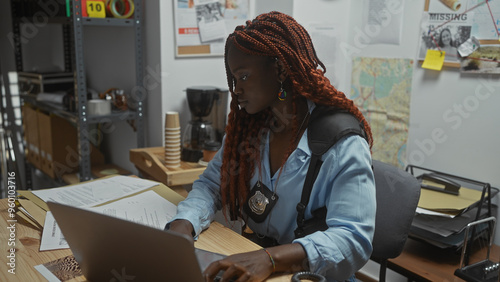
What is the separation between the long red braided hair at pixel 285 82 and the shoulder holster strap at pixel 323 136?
0.05 m

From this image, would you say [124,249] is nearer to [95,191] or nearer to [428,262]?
[95,191]

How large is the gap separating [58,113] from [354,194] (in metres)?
1.65

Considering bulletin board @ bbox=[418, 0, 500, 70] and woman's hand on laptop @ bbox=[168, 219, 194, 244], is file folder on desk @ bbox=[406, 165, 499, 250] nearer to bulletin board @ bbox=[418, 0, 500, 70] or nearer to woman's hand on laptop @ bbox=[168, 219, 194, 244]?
bulletin board @ bbox=[418, 0, 500, 70]

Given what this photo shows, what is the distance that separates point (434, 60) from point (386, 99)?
12.6 inches

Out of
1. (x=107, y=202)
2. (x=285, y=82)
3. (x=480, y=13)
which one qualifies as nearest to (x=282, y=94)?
(x=285, y=82)

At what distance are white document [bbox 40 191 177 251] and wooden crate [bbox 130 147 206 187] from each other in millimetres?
554

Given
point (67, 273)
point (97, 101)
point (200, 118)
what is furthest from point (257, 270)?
point (97, 101)

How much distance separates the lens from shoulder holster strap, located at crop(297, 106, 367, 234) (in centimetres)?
112

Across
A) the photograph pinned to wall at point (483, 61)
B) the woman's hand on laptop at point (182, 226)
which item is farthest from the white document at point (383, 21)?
the woman's hand on laptop at point (182, 226)

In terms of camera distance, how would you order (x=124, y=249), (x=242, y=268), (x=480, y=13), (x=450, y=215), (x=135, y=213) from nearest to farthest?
(x=124, y=249) → (x=242, y=268) → (x=135, y=213) → (x=450, y=215) → (x=480, y=13)

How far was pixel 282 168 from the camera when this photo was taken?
3.90 ft

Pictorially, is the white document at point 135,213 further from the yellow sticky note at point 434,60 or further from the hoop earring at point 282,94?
the yellow sticky note at point 434,60

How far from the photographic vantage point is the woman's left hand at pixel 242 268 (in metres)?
0.85

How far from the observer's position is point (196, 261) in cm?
65
